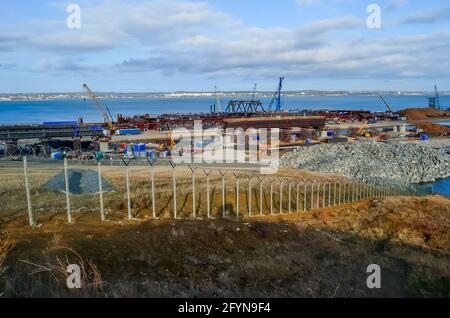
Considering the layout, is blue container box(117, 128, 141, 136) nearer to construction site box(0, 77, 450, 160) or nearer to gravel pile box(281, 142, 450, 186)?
construction site box(0, 77, 450, 160)

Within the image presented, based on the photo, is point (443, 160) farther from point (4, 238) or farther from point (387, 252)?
point (4, 238)

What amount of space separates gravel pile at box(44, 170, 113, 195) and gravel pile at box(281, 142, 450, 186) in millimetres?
28475

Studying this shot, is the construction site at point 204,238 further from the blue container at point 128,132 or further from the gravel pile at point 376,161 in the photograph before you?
the blue container at point 128,132

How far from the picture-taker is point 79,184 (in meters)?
18.0

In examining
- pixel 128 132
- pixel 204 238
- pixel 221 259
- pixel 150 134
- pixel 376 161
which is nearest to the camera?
pixel 221 259

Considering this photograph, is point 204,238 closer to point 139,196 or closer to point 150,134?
point 139,196

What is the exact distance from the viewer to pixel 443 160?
53.1m

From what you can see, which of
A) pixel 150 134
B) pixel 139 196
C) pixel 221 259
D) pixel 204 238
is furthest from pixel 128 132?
pixel 221 259

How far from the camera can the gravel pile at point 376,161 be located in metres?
44.0

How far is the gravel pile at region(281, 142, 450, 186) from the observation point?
44025 millimetres

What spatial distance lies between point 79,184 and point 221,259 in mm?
9060

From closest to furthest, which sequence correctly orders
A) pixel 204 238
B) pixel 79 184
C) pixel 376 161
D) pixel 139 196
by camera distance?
pixel 204 238 → pixel 79 184 → pixel 139 196 → pixel 376 161

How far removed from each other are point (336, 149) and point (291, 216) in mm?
36176
